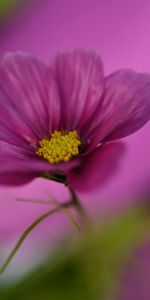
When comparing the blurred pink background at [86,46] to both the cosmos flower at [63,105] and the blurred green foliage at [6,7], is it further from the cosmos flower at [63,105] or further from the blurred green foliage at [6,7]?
the cosmos flower at [63,105]

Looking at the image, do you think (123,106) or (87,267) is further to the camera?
(87,267)

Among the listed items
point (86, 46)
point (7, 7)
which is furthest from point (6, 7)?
point (86, 46)

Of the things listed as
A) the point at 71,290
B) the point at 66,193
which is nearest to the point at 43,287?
the point at 71,290

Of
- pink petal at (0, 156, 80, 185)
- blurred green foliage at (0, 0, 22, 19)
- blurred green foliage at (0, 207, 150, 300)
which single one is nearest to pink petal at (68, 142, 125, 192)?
pink petal at (0, 156, 80, 185)

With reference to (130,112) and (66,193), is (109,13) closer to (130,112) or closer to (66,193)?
(66,193)

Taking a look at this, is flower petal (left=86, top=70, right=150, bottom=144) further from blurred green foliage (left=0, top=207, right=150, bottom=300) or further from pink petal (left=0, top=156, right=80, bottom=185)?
blurred green foliage (left=0, top=207, right=150, bottom=300)

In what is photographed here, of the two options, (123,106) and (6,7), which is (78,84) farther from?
(6,7)

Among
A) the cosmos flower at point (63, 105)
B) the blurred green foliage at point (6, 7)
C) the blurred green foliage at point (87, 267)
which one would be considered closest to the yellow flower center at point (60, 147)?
the cosmos flower at point (63, 105)
